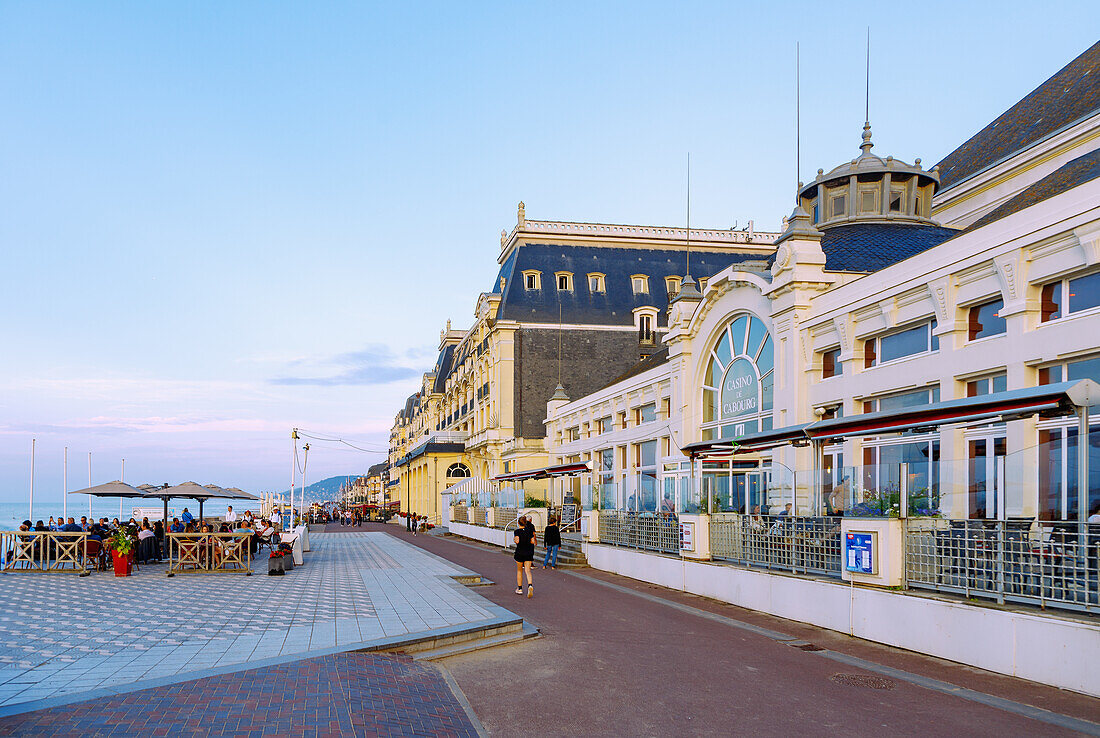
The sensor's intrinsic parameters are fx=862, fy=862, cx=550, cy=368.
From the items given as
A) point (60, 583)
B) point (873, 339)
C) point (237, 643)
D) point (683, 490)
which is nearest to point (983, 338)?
point (873, 339)

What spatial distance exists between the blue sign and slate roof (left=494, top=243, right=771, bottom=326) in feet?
127

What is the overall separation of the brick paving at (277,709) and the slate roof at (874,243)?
1510 centimetres

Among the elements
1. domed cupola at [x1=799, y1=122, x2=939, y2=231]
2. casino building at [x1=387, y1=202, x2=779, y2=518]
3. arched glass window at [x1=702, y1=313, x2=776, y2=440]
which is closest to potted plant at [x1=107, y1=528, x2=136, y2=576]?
arched glass window at [x1=702, y1=313, x2=776, y2=440]

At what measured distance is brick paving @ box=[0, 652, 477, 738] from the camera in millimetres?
6609

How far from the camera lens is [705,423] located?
25188 millimetres

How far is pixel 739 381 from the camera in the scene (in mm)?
23109

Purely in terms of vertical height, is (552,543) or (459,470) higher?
(552,543)

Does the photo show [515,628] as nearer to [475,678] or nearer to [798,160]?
[475,678]

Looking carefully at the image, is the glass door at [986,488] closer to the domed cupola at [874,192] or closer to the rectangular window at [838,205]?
the domed cupola at [874,192]

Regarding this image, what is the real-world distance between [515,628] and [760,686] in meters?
4.13

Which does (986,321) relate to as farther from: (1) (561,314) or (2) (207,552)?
(1) (561,314)

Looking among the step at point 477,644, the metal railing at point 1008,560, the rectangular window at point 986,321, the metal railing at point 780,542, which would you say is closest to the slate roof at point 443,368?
the metal railing at point 780,542

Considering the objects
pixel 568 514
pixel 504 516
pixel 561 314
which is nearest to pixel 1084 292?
pixel 568 514

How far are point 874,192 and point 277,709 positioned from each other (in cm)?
2331
